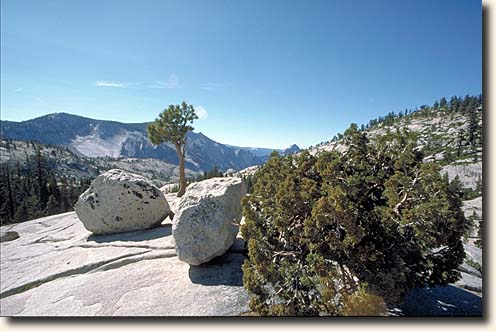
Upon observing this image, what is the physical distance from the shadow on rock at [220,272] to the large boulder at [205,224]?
0.28 meters

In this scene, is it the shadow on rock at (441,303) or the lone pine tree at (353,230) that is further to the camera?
the shadow on rock at (441,303)

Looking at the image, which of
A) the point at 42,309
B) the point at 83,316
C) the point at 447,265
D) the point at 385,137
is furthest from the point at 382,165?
the point at 42,309

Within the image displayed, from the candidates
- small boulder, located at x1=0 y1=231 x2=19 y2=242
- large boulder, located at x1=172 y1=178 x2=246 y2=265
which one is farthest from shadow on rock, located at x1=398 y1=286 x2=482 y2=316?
small boulder, located at x1=0 y1=231 x2=19 y2=242

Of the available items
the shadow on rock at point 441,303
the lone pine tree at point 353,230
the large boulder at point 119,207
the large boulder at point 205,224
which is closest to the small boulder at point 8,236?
the large boulder at point 119,207

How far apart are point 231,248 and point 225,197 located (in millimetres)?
1759

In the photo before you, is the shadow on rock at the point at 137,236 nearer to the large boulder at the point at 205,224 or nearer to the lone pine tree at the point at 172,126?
the large boulder at the point at 205,224

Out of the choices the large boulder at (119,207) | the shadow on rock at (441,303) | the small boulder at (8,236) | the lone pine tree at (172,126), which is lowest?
the small boulder at (8,236)

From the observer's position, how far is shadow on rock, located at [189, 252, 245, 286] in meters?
6.57

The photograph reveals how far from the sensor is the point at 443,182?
170 inches

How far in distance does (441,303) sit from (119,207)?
33.2 ft

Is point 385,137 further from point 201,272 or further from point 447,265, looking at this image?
point 201,272

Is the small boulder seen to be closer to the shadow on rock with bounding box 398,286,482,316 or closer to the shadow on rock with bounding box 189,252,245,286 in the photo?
the shadow on rock with bounding box 189,252,245,286

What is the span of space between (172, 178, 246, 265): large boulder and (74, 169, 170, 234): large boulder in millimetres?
3692

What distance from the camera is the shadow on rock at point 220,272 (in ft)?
21.5
